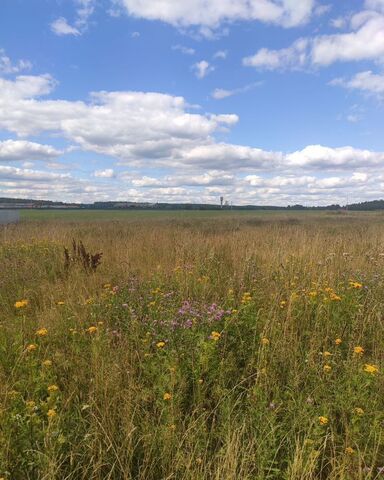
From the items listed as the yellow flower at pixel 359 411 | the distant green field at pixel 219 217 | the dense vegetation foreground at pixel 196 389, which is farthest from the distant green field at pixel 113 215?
the yellow flower at pixel 359 411

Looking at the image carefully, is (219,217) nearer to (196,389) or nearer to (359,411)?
(196,389)

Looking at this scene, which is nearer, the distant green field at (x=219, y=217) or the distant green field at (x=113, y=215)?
the distant green field at (x=219, y=217)

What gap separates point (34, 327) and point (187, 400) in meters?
2.15

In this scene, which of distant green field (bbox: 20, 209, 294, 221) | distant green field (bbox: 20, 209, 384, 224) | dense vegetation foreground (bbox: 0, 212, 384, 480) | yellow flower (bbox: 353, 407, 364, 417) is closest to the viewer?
dense vegetation foreground (bbox: 0, 212, 384, 480)

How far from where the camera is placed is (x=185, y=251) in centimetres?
823

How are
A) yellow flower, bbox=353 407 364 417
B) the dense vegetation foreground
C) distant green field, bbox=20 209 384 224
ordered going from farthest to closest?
distant green field, bbox=20 209 384 224, yellow flower, bbox=353 407 364 417, the dense vegetation foreground

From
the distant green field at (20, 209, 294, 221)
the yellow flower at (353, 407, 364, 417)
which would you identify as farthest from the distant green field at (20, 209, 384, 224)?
the yellow flower at (353, 407, 364, 417)

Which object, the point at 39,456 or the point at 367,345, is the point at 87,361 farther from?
the point at 367,345

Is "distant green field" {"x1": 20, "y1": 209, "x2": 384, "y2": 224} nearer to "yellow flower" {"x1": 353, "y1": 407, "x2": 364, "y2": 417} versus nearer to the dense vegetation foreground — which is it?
the dense vegetation foreground

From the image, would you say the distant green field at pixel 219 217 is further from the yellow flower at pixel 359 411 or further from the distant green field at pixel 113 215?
the yellow flower at pixel 359 411

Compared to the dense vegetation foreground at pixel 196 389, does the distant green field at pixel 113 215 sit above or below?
above

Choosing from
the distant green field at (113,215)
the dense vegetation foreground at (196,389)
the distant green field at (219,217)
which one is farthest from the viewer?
the distant green field at (113,215)

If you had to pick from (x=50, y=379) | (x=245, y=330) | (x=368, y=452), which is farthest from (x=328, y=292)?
(x=50, y=379)

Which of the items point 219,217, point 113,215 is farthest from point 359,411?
point 113,215
